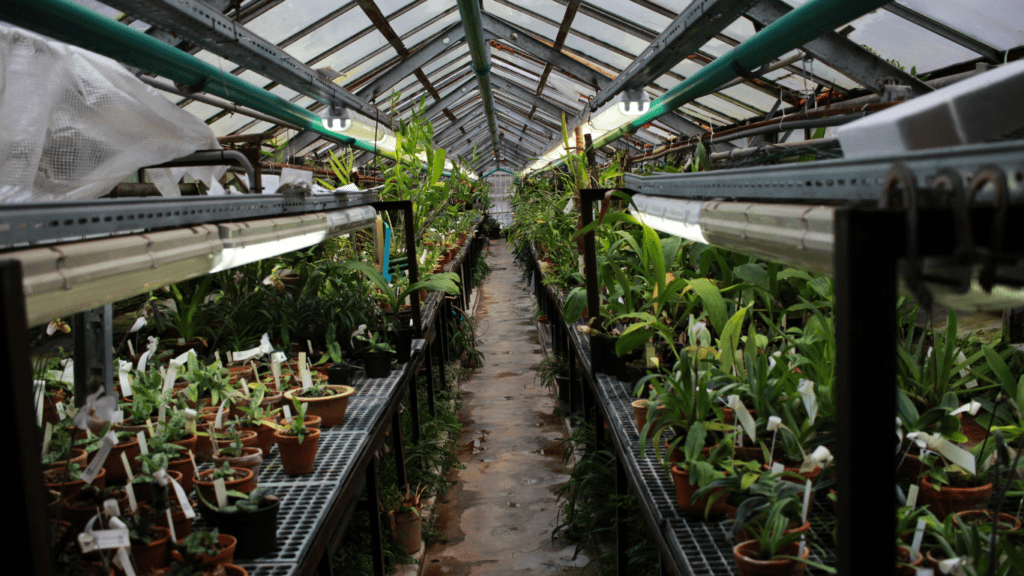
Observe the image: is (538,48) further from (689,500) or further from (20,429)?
(20,429)

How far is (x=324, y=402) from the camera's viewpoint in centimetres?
238

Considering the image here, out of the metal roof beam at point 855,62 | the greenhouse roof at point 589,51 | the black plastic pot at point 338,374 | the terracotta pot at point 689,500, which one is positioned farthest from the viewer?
the metal roof beam at point 855,62

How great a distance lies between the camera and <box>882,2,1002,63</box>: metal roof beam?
3473 millimetres

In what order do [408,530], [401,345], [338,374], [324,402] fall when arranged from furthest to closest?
[401,345]
[408,530]
[338,374]
[324,402]

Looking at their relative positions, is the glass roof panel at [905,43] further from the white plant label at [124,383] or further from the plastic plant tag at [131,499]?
the plastic plant tag at [131,499]

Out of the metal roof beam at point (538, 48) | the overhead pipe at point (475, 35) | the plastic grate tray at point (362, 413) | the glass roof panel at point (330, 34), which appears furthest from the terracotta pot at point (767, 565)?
the metal roof beam at point (538, 48)

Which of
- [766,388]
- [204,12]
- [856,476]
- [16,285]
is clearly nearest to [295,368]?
[204,12]

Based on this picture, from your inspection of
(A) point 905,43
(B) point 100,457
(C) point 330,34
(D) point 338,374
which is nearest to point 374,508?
(D) point 338,374

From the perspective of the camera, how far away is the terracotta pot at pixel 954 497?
1487 millimetres

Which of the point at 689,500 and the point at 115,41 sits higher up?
the point at 115,41

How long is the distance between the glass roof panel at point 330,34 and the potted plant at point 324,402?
3903 millimetres

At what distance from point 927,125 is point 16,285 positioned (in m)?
1.06

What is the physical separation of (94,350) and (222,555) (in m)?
0.76

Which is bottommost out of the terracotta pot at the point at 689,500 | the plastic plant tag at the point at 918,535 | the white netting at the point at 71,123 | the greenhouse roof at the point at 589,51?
the terracotta pot at the point at 689,500
